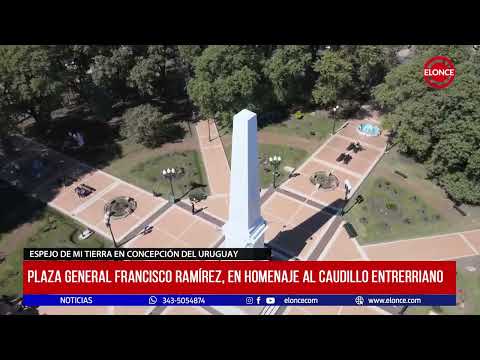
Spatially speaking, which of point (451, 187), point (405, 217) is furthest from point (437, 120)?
point (405, 217)

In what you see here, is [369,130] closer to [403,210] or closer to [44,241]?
[403,210]

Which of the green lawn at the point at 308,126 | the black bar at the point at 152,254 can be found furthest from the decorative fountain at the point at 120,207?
the green lawn at the point at 308,126

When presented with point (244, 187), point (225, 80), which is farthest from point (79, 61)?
point (244, 187)

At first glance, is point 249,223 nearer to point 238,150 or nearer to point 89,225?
point 238,150

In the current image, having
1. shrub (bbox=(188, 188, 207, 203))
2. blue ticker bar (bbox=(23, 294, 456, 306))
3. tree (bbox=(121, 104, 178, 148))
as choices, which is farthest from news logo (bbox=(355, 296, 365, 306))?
tree (bbox=(121, 104, 178, 148))

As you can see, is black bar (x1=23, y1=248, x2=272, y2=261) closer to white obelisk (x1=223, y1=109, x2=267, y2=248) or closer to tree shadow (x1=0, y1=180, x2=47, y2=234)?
white obelisk (x1=223, y1=109, x2=267, y2=248)
